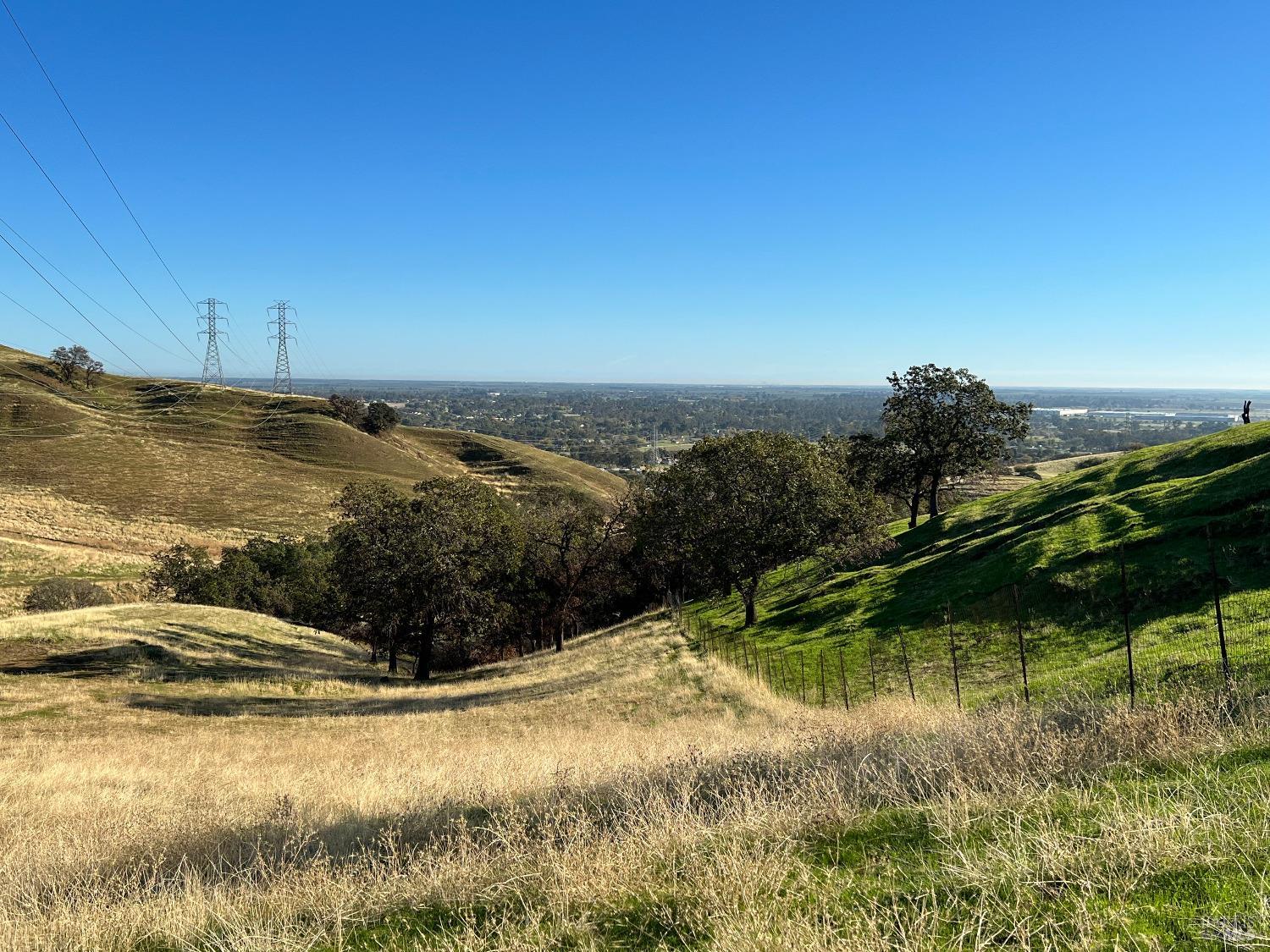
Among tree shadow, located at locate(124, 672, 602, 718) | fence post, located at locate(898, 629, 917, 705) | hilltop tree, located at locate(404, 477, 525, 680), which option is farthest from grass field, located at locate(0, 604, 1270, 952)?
hilltop tree, located at locate(404, 477, 525, 680)

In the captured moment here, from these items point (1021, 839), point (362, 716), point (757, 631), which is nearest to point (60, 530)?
point (362, 716)

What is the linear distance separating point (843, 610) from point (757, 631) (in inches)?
186

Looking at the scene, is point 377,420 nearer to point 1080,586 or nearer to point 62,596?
point 62,596

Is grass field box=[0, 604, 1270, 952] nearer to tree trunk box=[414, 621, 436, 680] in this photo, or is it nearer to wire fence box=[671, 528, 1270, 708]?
wire fence box=[671, 528, 1270, 708]

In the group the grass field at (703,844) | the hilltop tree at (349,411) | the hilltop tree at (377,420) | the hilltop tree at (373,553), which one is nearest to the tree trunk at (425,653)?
the hilltop tree at (373,553)

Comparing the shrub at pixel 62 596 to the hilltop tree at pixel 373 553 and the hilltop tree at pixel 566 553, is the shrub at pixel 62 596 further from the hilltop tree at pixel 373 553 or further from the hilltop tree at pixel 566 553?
the hilltop tree at pixel 566 553

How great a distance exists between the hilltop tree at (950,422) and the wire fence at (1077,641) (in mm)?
25659

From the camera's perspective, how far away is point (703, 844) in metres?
6.69

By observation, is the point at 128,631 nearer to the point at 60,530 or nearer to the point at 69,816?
the point at 69,816

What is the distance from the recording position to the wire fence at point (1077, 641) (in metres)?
14.6

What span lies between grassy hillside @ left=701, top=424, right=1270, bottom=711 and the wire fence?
7cm

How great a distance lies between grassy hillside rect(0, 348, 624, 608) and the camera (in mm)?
80319

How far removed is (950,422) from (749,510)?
21452 mm

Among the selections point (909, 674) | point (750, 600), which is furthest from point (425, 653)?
point (909, 674)
